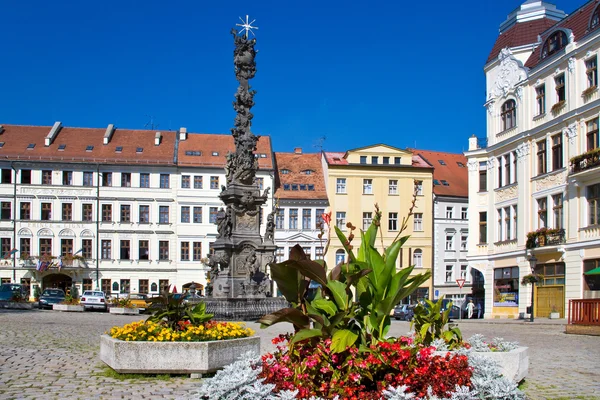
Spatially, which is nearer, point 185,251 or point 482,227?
point 482,227

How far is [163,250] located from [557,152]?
34.3 meters

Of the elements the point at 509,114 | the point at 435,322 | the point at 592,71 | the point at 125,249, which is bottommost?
the point at 435,322

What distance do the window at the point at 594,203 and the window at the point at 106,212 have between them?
38.3 metres

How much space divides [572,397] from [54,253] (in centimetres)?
5262

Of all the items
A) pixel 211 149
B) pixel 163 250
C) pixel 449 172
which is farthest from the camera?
pixel 449 172

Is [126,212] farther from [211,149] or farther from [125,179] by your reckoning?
[211,149]

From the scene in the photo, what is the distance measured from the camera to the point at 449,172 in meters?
64.2

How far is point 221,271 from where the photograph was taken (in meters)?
24.7

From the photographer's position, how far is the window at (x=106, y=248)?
57.3m

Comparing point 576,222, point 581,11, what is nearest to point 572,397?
point 576,222

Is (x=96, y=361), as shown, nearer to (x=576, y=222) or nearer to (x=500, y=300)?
(x=576, y=222)

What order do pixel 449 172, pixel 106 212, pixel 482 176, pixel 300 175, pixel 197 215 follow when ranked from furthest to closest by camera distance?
pixel 449 172, pixel 300 175, pixel 197 215, pixel 106 212, pixel 482 176

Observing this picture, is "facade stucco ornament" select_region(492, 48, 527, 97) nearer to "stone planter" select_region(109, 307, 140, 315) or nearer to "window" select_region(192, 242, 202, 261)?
→ "stone planter" select_region(109, 307, 140, 315)

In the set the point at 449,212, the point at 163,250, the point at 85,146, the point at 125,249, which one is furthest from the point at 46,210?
the point at 449,212
